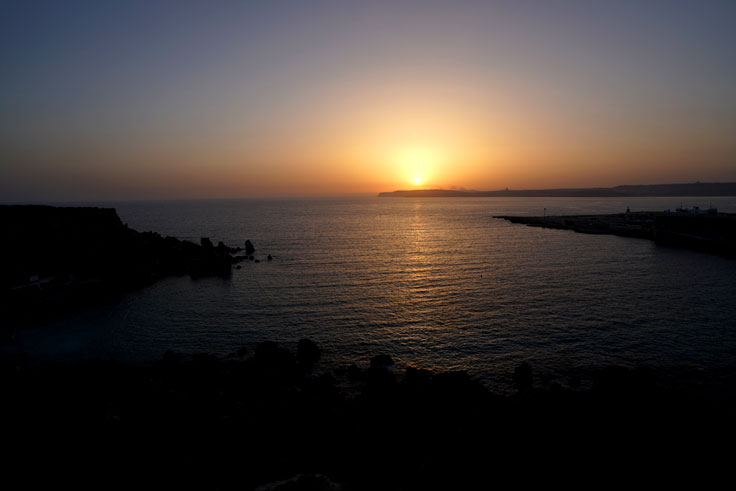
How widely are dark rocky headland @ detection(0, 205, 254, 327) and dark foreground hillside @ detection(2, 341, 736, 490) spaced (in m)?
23.8

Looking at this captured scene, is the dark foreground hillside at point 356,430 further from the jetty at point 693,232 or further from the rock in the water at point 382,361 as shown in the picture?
the jetty at point 693,232

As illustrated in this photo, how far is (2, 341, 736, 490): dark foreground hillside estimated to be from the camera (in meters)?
13.4

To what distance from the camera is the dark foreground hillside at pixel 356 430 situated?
1339 centimetres

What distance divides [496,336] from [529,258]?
121ft

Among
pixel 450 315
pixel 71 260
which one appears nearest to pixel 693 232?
pixel 450 315

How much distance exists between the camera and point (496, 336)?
28.2 m

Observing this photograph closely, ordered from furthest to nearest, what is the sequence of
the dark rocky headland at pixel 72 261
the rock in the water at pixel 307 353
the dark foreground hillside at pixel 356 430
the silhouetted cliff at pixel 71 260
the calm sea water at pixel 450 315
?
the silhouetted cliff at pixel 71 260 < the dark rocky headland at pixel 72 261 < the calm sea water at pixel 450 315 < the rock in the water at pixel 307 353 < the dark foreground hillside at pixel 356 430

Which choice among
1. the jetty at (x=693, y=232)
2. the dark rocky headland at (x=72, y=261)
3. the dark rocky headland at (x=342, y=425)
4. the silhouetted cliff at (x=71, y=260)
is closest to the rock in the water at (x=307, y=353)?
the dark rocky headland at (x=342, y=425)

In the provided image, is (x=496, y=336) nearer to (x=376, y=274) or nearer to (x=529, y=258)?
(x=376, y=274)

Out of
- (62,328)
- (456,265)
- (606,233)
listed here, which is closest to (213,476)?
(62,328)

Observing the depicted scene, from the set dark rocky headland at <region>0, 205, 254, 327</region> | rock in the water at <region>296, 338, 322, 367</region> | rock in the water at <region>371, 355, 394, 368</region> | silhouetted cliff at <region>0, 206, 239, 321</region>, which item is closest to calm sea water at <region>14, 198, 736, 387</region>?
rock in the water at <region>296, 338, 322, 367</region>

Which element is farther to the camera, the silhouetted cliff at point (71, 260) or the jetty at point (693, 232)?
the jetty at point (693, 232)

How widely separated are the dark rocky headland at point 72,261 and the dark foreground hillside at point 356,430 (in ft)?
78.2

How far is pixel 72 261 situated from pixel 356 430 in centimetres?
5400
